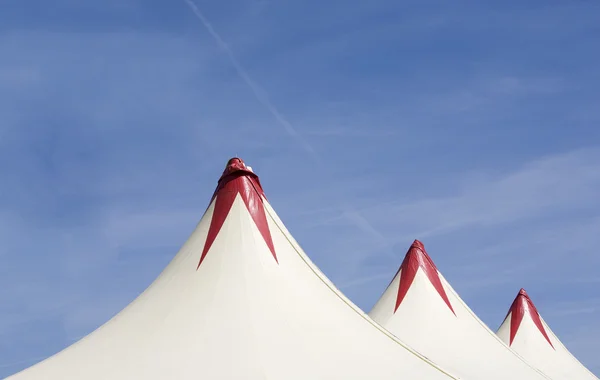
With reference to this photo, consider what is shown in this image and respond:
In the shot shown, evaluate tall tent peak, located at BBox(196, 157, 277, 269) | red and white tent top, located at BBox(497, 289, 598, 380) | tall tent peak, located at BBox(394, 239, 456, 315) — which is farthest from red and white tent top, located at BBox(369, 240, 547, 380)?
red and white tent top, located at BBox(497, 289, 598, 380)

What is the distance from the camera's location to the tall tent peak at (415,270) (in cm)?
2156

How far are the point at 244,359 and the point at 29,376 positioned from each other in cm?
352

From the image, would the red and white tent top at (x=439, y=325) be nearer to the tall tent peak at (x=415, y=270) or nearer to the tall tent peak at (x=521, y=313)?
the tall tent peak at (x=415, y=270)

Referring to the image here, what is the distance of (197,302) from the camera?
13383 millimetres

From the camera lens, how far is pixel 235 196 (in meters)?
14.9

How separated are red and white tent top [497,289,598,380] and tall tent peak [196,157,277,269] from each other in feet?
45.1

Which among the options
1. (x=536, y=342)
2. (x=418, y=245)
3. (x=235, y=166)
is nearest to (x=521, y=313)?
(x=536, y=342)

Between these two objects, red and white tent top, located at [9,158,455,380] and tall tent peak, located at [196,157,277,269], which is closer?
red and white tent top, located at [9,158,455,380]

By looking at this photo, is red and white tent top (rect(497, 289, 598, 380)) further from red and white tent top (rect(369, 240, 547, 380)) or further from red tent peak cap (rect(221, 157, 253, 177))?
red tent peak cap (rect(221, 157, 253, 177))

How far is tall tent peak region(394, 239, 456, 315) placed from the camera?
21562 mm

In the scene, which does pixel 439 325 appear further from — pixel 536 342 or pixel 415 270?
pixel 536 342

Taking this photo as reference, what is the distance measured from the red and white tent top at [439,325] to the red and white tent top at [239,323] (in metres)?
5.11

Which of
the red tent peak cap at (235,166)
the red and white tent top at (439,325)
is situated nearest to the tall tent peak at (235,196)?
the red tent peak cap at (235,166)

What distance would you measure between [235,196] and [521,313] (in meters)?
15.4
